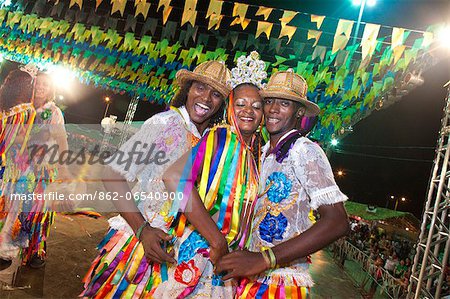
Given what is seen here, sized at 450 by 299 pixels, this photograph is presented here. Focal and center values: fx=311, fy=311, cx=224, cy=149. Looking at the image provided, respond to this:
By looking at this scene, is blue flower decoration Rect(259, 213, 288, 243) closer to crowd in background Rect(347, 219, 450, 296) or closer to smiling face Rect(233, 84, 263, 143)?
smiling face Rect(233, 84, 263, 143)

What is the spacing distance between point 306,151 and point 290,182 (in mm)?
219

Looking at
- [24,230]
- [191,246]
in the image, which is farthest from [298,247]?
[24,230]

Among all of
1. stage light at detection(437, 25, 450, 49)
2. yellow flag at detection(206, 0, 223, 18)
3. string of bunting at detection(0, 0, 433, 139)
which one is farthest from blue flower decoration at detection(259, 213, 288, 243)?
stage light at detection(437, 25, 450, 49)

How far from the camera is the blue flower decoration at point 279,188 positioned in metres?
1.93

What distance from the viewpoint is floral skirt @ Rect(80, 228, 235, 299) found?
1605 mm

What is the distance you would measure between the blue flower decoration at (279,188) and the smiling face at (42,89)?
368cm

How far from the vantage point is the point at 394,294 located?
7.74 m

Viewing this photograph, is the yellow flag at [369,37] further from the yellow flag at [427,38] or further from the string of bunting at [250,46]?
the yellow flag at [427,38]

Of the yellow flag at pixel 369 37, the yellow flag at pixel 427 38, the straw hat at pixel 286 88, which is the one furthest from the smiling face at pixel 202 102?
the yellow flag at pixel 427 38

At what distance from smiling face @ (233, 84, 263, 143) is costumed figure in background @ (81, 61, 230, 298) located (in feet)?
0.52

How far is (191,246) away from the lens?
164cm

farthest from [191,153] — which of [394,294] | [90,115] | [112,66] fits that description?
[90,115]

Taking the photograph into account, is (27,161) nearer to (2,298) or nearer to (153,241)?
(2,298)

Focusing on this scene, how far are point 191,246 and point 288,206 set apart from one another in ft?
2.14
